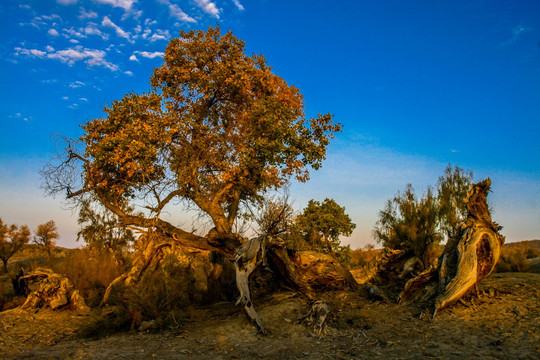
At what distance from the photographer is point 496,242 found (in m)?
8.47

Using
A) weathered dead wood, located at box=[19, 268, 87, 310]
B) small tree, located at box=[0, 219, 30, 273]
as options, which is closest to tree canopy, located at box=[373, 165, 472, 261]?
weathered dead wood, located at box=[19, 268, 87, 310]

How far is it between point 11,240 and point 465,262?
3373 centimetres

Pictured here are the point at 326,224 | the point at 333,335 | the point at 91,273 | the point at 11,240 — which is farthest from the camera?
the point at 11,240

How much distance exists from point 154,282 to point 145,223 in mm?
2369

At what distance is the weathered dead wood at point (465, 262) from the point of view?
25.3 feet

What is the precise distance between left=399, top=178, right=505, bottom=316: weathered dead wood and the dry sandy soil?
40 cm

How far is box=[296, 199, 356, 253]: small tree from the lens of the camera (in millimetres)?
20297

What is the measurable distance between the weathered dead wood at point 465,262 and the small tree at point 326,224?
11003 millimetres

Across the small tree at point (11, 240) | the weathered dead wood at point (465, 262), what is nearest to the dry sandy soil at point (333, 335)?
the weathered dead wood at point (465, 262)

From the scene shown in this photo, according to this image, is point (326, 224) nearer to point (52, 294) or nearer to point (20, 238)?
point (52, 294)

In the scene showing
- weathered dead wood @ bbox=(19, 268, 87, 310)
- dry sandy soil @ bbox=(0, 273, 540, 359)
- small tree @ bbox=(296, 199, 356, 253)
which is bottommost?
dry sandy soil @ bbox=(0, 273, 540, 359)

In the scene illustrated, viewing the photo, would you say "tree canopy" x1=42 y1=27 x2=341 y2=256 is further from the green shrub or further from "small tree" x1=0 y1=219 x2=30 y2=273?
"small tree" x1=0 y1=219 x2=30 y2=273

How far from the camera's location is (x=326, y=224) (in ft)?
67.8

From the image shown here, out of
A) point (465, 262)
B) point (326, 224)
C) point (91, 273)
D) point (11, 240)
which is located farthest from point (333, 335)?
point (11, 240)
